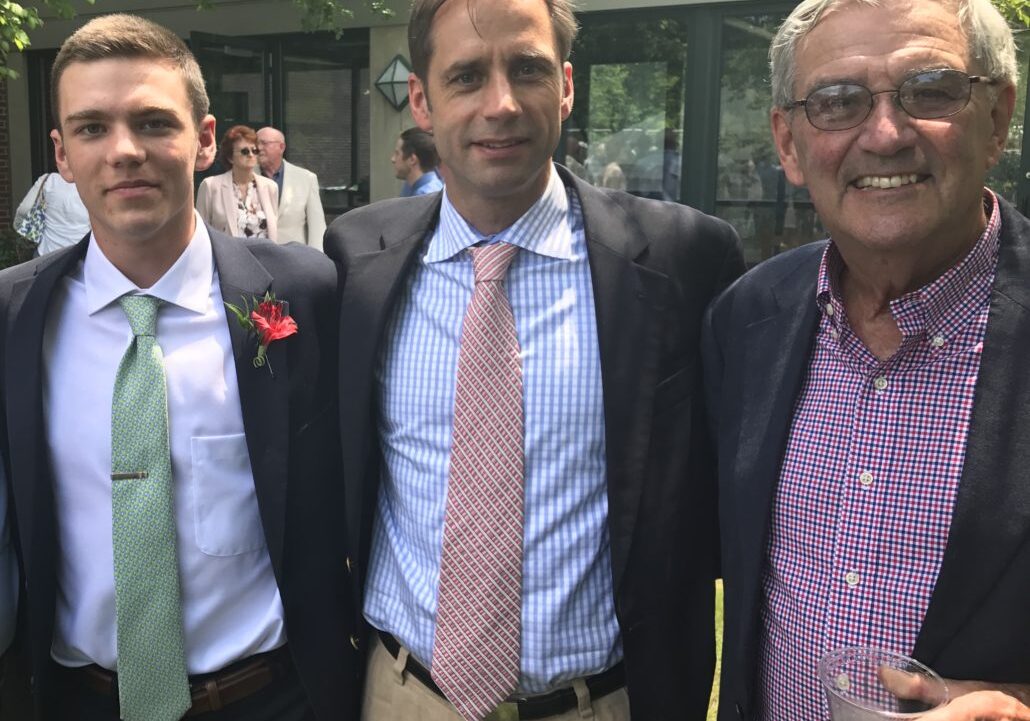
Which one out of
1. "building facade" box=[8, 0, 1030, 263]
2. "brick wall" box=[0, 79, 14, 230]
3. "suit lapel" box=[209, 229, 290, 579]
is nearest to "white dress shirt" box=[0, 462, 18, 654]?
"suit lapel" box=[209, 229, 290, 579]

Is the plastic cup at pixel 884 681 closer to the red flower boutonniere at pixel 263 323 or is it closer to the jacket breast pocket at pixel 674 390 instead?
the jacket breast pocket at pixel 674 390

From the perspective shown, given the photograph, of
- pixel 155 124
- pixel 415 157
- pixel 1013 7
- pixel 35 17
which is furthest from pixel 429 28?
pixel 415 157

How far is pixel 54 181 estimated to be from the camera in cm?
862

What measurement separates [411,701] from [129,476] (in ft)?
2.73

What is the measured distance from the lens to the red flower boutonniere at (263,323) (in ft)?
7.88

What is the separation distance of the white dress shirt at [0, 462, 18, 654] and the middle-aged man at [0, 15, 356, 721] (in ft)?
0.19

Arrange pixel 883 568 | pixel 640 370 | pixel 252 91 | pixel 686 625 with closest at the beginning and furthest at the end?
1. pixel 883 568
2. pixel 640 370
3. pixel 686 625
4. pixel 252 91

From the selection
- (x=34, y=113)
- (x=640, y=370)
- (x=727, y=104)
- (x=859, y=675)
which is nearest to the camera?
(x=859, y=675)

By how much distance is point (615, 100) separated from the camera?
1003 centimetres

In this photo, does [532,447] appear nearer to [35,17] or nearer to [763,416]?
[763,416]

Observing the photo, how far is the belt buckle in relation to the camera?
224 cm

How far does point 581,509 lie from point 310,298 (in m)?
0.89

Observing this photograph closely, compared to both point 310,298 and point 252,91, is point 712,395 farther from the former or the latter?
point 252,91

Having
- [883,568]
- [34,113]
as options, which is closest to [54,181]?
[34,113]
